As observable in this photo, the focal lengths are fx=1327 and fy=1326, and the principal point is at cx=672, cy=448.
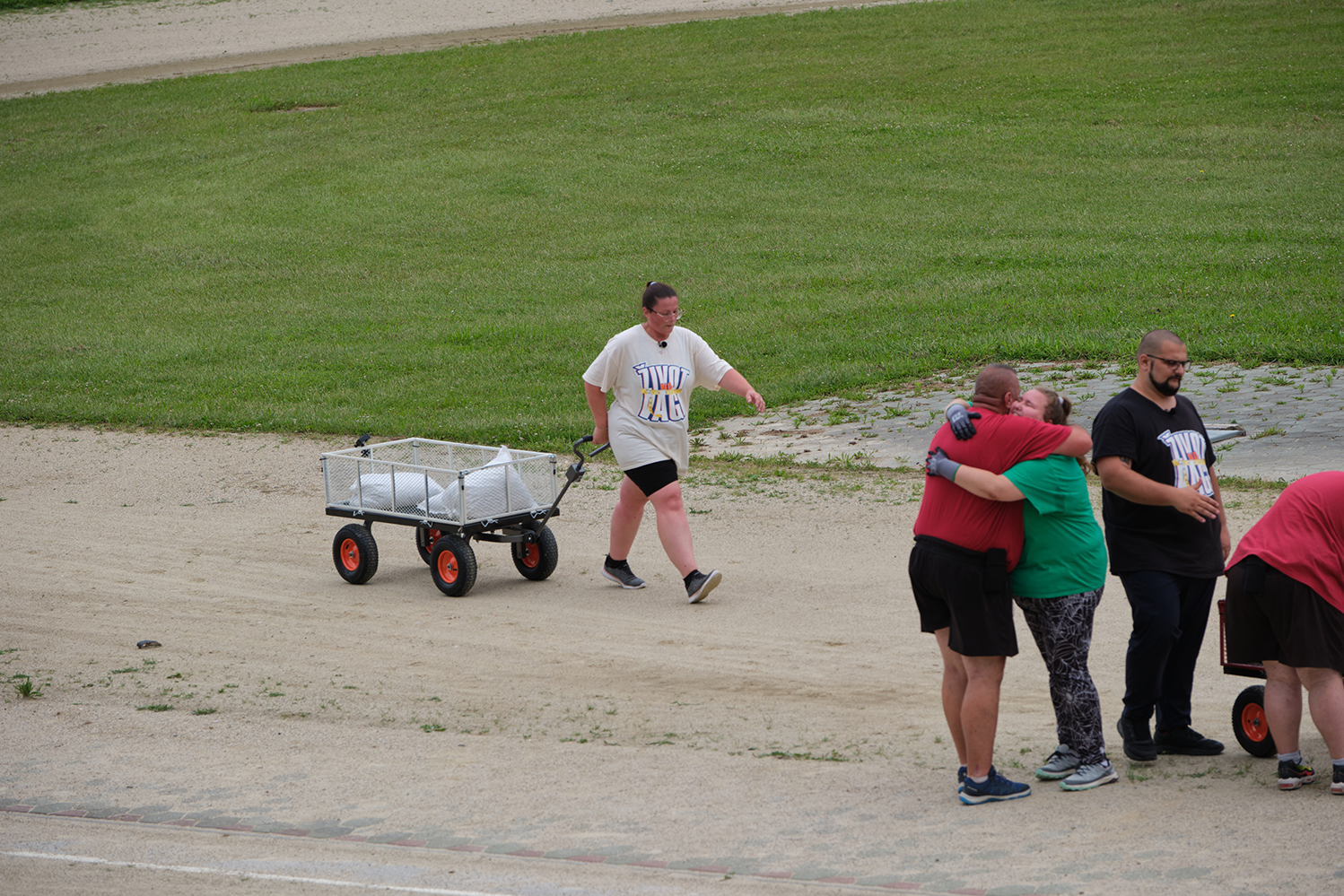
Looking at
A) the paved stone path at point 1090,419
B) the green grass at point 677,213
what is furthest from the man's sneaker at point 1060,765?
the green grass at point 677,213

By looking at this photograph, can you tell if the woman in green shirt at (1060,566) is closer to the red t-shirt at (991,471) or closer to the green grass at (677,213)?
the red t-shirt at (991,471)

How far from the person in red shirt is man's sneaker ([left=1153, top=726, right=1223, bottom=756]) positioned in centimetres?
49

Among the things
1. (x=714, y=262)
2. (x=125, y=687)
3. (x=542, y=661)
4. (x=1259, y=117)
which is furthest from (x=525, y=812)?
(x=1259, y=117)

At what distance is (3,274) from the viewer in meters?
26.9

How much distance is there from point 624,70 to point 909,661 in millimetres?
35179

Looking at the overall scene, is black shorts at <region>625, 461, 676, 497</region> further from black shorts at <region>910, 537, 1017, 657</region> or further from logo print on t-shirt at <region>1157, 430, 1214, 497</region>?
logo print on t-shirt at <region>1157, 430, 1214, 497</region>

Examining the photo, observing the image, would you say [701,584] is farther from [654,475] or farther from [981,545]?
[981,545]

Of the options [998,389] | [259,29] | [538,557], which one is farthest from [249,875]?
[259,29]

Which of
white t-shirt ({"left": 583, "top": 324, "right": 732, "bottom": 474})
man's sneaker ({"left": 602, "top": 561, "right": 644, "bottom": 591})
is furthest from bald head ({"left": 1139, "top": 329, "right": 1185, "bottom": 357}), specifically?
man's sneaker ({"left": 602, "top": 561, "right": 644, "bottom": 591})

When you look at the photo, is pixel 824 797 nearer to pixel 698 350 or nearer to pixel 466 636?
pixel 466 636

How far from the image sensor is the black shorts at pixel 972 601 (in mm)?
5352

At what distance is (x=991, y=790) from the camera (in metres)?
5.61

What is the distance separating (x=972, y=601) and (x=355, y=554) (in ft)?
18.4

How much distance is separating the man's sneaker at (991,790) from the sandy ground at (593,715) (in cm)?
6
